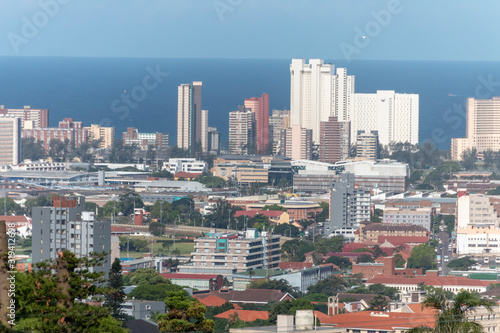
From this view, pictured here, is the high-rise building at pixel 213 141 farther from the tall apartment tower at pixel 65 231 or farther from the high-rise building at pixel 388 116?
the tall apartment tower at pixel 65 231

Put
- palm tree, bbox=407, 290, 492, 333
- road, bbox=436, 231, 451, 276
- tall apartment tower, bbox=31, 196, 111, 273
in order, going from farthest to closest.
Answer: road, bbox=436, 231, 451, 276 < tall apartment tower, bbox=31, 196, 111, 273 < palm tree, bbox=407, 290, 492, 333

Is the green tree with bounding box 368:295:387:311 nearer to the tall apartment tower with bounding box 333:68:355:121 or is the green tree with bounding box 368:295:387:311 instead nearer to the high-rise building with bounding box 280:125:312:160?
the high-rise building with bounding box 280:125:312:160

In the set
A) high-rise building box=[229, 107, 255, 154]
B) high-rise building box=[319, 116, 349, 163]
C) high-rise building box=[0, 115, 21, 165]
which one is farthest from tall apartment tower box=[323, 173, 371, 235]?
high-rise building box=[229, 107, 255, 154]

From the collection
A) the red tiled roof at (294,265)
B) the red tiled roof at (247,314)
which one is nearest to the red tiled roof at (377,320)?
the red tiled roof at (247,314)

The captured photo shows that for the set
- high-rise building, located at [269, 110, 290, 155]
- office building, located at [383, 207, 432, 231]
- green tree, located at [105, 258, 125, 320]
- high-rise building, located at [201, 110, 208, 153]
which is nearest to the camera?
green tree, located at [105, 258, 125, 320]

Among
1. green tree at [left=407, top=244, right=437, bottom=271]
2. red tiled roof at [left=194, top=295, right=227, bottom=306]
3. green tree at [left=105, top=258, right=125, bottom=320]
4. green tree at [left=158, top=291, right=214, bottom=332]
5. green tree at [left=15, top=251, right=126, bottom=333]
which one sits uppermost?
green tree at [left=15, top=251, right=126, bottom=333]

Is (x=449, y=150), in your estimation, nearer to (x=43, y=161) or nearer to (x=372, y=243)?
(x=43, y=161)

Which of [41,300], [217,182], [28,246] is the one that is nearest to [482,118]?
[217,182]
